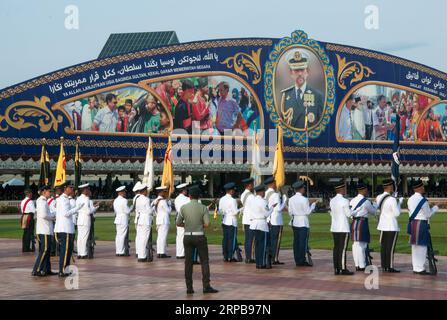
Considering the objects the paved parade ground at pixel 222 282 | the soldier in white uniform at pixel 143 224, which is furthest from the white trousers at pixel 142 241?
the paved parade ground at pixel 222 282

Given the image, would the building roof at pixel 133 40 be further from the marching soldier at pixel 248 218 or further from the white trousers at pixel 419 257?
the white trousers at pixel 419 257

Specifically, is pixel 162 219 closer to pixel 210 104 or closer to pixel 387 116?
pixel 210 104

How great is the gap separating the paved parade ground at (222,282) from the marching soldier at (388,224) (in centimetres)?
43

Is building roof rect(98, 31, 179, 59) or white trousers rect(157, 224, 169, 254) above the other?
building roof rect(98, 31, 179, 59)

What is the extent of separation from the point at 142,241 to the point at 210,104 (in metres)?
36.6

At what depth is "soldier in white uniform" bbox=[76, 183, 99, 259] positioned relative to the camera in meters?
19.7

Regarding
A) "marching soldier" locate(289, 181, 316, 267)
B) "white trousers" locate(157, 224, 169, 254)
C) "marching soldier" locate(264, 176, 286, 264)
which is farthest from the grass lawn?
"marching soldier" locate(289, 181, 316, 267)

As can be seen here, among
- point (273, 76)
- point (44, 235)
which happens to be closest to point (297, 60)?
point (273, 76)

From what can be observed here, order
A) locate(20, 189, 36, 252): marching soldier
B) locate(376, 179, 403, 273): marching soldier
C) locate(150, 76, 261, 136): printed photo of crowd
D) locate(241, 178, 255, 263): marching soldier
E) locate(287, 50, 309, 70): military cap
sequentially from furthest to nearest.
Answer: locate(287, 50, 309, 70): military cap < locate(150, 76, 261, 136): printed photo of crowd < locate(20, 189, 36, 252): marching soldier < locate(241, 178, 255, 263): marching soldier < locate(376, 179, 403, 273): marching soldier

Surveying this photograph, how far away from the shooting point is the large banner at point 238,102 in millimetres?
50312

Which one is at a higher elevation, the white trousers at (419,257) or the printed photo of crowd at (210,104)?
the printed photo of crowd at (210,104)

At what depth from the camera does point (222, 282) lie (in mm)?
14023

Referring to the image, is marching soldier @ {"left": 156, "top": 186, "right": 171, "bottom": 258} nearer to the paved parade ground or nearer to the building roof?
the paved parade ground
